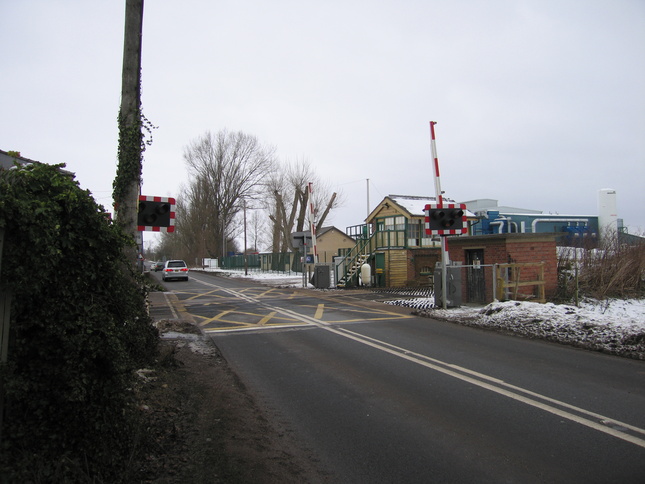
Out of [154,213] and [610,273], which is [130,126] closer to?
[154,213]

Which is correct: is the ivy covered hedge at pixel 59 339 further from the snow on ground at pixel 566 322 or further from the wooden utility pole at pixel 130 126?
the snow on ground at pixel 566 322

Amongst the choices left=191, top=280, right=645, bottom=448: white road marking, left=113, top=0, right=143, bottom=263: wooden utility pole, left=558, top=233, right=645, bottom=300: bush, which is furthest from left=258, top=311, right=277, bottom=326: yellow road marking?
left=558, top=233, right=645, bottom=300: bush

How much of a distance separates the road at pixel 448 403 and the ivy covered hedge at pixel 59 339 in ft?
5.92

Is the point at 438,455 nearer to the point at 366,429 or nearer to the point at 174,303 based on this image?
the point at 366,429

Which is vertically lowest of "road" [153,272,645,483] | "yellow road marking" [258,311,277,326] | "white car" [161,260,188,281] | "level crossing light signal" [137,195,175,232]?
"road" [153,272,645,483]

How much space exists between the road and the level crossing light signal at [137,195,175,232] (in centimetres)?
257

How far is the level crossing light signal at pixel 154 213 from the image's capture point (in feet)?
26.6

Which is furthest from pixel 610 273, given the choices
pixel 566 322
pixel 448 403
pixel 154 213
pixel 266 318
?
pixel 154 213

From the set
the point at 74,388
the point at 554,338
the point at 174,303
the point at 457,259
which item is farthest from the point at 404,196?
the point at 74,388

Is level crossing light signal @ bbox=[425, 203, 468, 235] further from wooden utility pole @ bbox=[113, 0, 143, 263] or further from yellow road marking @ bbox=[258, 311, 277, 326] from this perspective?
wooden utility pole @ bbox=[113, 0, 143, 263]

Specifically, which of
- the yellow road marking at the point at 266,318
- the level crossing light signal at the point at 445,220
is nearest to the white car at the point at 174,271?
the yellow road marking at the point at 266,318

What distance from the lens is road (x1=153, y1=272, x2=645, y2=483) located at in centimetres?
366

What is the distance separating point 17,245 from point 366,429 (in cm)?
340

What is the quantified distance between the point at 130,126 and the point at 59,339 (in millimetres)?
5316
